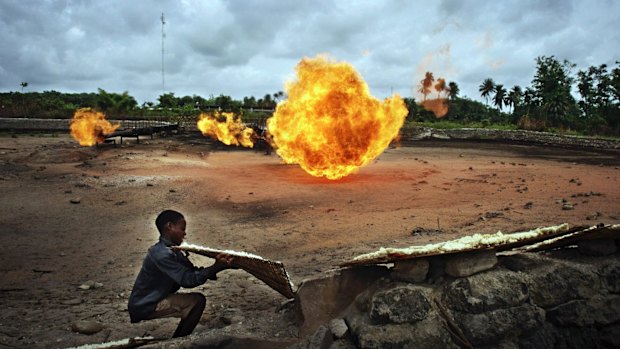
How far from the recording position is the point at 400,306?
309 centimetres

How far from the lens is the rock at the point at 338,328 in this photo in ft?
10.5

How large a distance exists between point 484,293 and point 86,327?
405 centimetres

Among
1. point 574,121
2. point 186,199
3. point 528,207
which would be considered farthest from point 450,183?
point 574,121

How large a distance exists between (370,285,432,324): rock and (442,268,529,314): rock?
191 millimetres

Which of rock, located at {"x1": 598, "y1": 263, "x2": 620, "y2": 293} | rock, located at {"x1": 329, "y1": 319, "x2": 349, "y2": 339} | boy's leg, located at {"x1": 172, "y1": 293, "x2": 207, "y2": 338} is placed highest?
rock, located at {"x1": 598, "y1": 263, "x2": 620, "y2": 293}

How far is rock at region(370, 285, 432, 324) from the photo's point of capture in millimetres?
3080

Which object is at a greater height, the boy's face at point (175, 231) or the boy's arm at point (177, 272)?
the boy's face at point (175, 231)

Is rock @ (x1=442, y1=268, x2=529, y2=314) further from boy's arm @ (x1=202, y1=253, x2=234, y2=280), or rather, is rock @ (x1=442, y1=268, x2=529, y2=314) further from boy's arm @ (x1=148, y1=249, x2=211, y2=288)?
boy's arm @ (x1=148, y1=249, x2=211, y2=288)

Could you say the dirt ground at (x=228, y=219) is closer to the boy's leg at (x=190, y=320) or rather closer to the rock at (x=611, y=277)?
the boy's leg at (x=190, y=320)

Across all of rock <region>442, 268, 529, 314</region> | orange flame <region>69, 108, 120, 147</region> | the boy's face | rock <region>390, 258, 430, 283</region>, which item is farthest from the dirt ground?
orange flame <region>69, 108, 120, 147</region>

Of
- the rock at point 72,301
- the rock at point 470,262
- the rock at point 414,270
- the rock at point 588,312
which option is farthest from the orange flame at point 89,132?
the rock at point 588,312

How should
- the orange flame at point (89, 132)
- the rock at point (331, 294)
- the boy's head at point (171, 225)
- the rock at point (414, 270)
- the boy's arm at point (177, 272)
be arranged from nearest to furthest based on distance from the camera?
the rock at point (414, 270), the rock at point (331, 294), the boy's arm at point (177, 272), the boy's head at point (171, 225), the orange flame at point (89, 132)

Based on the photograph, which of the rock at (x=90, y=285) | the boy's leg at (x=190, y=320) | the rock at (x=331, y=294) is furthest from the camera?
the rock at (x=90, y=285)

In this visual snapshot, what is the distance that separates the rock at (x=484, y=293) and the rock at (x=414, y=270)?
20cm
